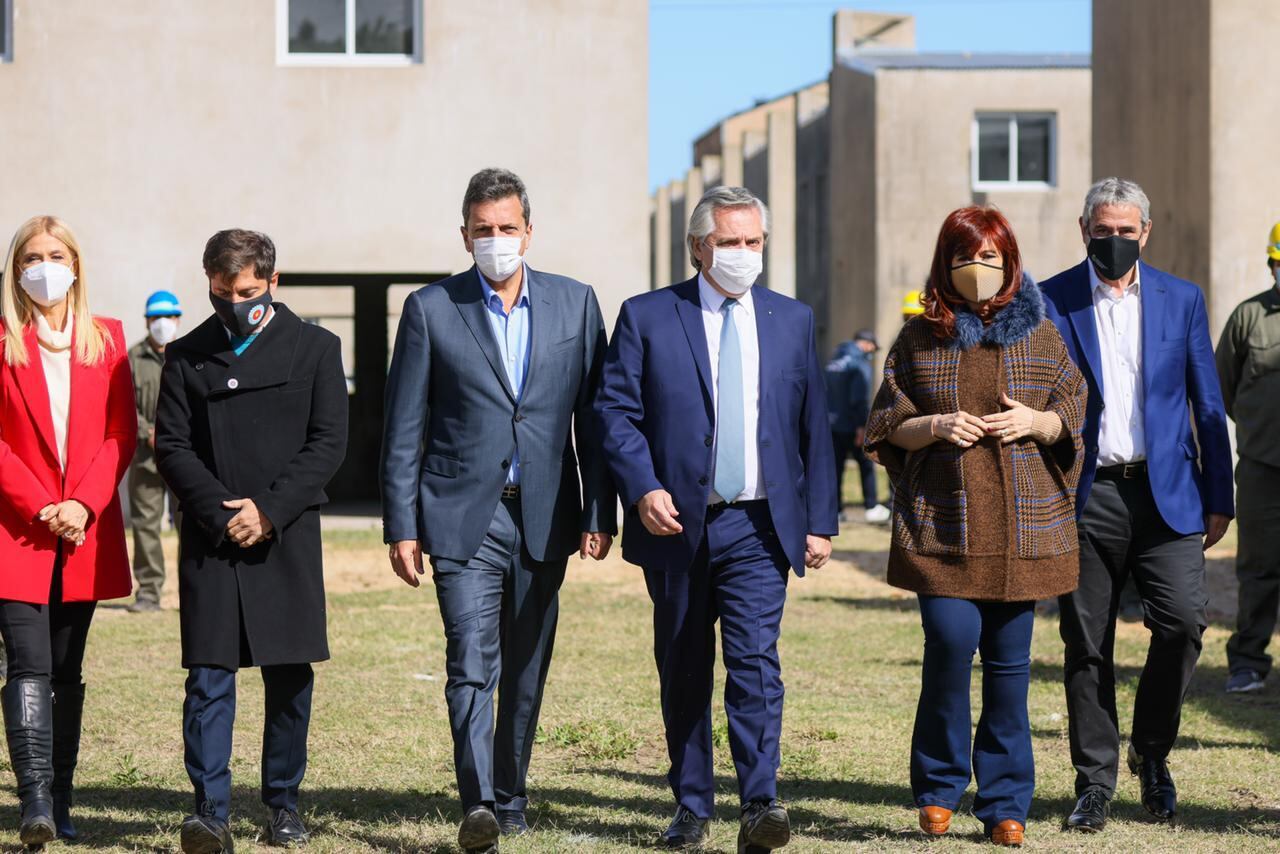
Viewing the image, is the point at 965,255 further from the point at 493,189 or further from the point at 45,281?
the point at 45,281

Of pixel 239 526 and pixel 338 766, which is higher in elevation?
pixel 239 526

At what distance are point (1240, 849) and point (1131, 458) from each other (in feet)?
4.47

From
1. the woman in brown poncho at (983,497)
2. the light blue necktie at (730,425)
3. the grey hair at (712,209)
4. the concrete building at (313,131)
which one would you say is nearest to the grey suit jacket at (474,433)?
the light blue necktie at (730,425)

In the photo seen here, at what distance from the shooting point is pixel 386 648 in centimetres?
1103

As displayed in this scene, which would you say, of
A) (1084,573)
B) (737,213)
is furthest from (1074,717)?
(737,213)

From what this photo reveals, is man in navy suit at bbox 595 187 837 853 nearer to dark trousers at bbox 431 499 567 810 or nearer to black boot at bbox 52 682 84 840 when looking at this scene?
dark trousers at bbox 431 499 567 810

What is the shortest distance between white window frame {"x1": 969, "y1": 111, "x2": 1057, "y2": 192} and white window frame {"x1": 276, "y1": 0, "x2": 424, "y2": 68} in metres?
17.5

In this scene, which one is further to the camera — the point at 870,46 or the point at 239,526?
the point at 870,46

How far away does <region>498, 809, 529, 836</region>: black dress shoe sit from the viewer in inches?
244

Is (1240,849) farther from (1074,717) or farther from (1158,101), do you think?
(1158,101)

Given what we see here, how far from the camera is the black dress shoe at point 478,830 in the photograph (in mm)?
5641

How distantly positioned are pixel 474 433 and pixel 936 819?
2001 mm

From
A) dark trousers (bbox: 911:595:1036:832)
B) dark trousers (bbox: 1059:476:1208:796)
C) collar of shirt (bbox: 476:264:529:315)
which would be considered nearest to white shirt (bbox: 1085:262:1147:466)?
dark trousers (bbox: 1059:476:1208:796)

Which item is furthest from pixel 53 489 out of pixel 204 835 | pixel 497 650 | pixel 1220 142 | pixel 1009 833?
pixel 1220 142
